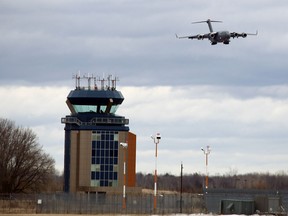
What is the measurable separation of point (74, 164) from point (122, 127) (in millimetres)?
9013

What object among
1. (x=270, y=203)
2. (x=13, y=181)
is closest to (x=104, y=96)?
(x=13, y=181)

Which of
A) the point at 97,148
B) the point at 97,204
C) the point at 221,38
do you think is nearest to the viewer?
the point at 221,38

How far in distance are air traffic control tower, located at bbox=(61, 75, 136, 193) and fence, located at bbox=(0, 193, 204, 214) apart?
2837 centimetres

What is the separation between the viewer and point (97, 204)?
125 meters

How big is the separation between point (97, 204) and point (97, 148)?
A: 3296cm

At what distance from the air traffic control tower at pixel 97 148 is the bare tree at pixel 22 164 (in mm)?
3817

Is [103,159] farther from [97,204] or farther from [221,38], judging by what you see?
[221,38]

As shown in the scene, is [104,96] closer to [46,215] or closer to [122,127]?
[122,127]

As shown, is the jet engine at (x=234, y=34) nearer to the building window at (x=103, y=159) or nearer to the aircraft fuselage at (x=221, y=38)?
the aircraft fuselage at (x=221, y=38)

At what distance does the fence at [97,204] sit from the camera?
123m

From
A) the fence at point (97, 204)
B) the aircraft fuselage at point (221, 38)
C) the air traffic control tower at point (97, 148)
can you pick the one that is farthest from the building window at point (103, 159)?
the aircraft fuselage at point (221, 38)

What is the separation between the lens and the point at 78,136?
158000mm

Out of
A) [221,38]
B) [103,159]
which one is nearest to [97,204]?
[221,38]

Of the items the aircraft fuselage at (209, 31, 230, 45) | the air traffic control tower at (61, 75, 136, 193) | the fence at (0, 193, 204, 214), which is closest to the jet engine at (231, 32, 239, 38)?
the aircraft fuselage at (209, 31, 230, 45)
